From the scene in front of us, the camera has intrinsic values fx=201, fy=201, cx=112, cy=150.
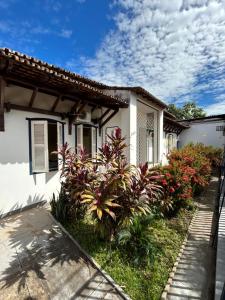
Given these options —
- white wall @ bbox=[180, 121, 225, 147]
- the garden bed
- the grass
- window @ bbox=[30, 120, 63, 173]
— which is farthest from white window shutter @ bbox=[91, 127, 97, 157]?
white wall @ bbox=[180, 121, 225, 147]

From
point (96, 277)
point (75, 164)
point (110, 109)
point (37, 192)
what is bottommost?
point (96, 277)

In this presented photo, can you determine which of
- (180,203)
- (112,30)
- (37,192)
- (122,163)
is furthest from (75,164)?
(112,30)

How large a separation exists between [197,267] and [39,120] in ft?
19.2

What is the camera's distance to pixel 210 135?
2284 centimetres

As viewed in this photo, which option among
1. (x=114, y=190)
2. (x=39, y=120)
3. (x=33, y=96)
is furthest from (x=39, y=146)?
(x=114, y=190)

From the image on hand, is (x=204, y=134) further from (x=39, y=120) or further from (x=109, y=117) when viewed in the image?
(x=39, y=120)

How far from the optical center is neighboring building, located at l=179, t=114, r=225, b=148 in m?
22.2

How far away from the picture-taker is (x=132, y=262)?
416 cm

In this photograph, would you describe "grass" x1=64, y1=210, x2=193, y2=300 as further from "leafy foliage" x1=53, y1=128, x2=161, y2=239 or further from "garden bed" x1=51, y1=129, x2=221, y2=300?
"leafy foliage" x1=53, y1=128, x2=161, y2=239

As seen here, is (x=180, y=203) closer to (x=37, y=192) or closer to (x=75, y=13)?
(x=37, y=192)

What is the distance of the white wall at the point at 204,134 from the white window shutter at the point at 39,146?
825 inches

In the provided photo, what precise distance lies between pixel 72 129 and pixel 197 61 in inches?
309

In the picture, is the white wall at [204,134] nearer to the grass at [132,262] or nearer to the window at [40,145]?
the grass at [132,262]

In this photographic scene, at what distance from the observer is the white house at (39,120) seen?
17.6 feet
